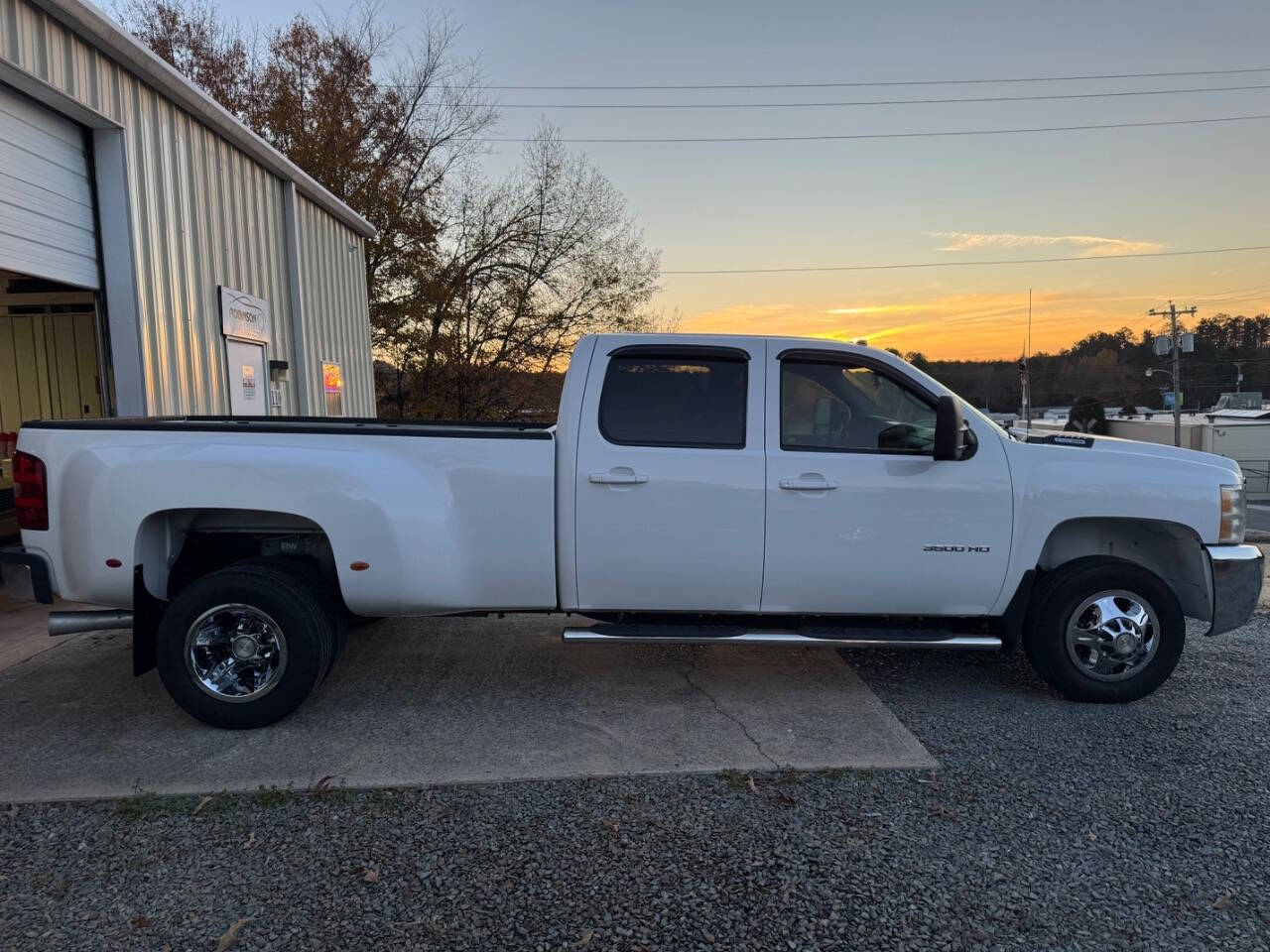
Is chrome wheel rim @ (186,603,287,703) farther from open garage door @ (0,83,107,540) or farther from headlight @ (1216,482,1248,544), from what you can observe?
headlight @ (1216,482,1248,544)

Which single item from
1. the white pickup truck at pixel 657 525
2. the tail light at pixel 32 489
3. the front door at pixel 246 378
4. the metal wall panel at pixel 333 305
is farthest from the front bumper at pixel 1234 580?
the metal wall panel at pixel 333 305

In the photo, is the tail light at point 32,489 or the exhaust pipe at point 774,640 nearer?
the tail light at point 32,489

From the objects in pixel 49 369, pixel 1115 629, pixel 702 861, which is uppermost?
pixel 49 369

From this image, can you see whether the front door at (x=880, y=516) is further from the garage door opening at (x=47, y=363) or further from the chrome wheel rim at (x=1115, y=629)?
the garage door opening at (x=47, y=363)

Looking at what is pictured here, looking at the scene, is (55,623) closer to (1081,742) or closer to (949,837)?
(949,837)

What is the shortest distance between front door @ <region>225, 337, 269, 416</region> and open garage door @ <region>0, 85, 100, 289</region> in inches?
75.3

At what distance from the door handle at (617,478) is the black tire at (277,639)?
157 cm

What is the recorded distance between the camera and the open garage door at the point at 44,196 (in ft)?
19.6

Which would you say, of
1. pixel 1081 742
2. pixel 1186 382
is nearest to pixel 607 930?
pixel 1081 742

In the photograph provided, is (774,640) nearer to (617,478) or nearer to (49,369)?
(617,478)

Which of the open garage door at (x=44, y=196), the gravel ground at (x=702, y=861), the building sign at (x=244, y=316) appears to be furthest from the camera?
the building sign at (x=244, y=316)

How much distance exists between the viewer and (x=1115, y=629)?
4.36 m

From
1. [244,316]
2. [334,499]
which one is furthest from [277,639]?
[244,316]

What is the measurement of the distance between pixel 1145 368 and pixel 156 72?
3936 inches
